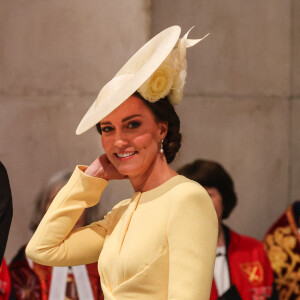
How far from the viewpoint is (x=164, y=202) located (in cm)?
188

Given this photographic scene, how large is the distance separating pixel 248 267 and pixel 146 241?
2.29 meters

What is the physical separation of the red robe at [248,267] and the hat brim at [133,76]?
7.25ft

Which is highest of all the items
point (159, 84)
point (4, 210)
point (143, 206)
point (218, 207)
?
point (159, 84)

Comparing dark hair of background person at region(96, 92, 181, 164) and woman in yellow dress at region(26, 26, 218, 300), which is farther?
dark hair of background person at region(96, 92, 181, 164)

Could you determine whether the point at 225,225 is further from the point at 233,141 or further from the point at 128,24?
the point at 128,24

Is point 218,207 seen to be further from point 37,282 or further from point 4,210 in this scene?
point 4,210

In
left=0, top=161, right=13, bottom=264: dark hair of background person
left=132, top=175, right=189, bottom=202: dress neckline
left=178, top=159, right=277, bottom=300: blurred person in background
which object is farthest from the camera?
left=178, top=159, right=277, bottom=300: blurred person in background

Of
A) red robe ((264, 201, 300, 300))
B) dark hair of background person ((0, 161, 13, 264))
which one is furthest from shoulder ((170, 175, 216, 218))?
red robe ((264, 201, 300, 300))

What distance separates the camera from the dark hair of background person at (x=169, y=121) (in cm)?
198

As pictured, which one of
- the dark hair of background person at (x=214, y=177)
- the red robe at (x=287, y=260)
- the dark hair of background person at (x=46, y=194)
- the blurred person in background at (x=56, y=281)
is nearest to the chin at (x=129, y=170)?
the blurred person in background at (x=56, y=281)

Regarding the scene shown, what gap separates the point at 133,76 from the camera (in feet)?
6.26

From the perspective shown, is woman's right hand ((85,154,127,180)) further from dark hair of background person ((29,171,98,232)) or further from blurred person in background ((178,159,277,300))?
dark hair of background person ((29,171,98,232))

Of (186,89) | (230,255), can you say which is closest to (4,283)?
(230,255)

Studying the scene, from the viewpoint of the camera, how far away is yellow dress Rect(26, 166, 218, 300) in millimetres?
1789
